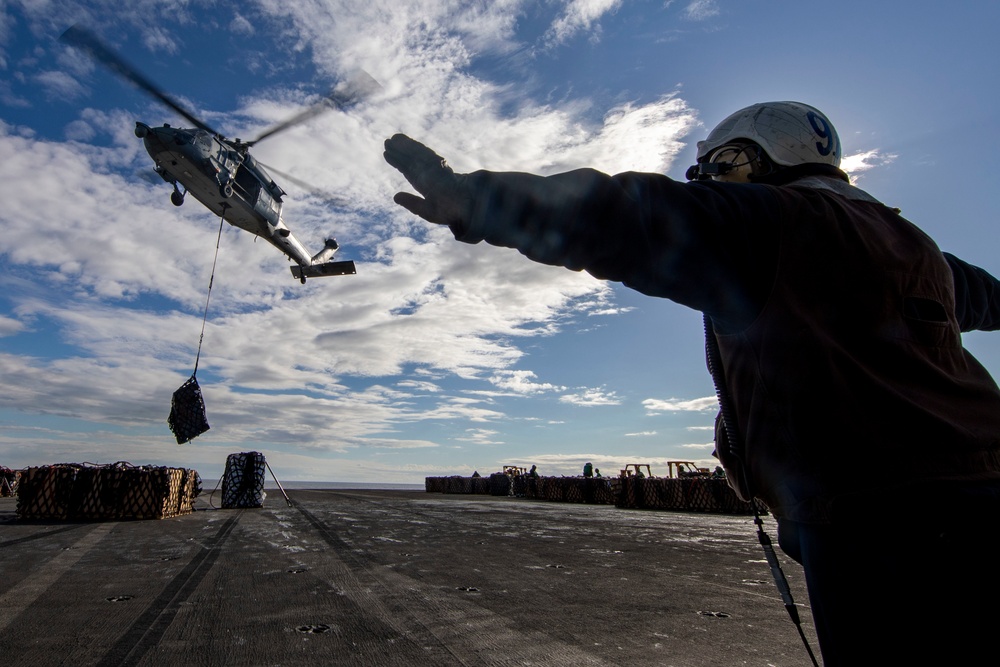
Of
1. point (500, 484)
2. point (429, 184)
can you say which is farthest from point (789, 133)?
point (500, 484)

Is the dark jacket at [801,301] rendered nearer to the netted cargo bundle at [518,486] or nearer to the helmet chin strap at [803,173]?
the helmet chin strap at [803,173]

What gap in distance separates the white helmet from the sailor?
0.43 m

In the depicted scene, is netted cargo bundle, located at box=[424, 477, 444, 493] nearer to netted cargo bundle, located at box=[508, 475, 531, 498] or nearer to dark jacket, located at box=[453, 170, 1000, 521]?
netted cargo bundle, located at box=[508, 475, 531, 498]

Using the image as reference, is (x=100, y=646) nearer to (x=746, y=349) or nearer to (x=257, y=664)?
(x=257, y=664)

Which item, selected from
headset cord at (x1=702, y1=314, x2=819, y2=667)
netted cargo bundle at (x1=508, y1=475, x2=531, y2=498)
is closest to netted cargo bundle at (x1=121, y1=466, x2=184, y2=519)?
headset cord at (x1=702, y1=314, x2=819, y2=667)

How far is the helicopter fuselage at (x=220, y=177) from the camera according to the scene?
16.6m

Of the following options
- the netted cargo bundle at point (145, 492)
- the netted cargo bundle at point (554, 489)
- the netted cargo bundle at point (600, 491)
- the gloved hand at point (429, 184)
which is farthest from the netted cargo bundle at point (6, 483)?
the gloved hand at point (429, 184)

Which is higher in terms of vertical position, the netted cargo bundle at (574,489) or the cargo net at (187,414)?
the cargo net at (187,414)

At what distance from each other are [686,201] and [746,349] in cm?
45

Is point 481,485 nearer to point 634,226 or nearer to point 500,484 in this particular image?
point 500,484

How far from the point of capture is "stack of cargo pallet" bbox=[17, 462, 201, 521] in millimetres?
12062

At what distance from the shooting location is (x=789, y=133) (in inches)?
80.0

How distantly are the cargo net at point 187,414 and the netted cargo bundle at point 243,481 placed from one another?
3.86 meters

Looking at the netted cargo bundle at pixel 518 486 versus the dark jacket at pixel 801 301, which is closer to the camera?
the dark jacket at pixel 801 301
